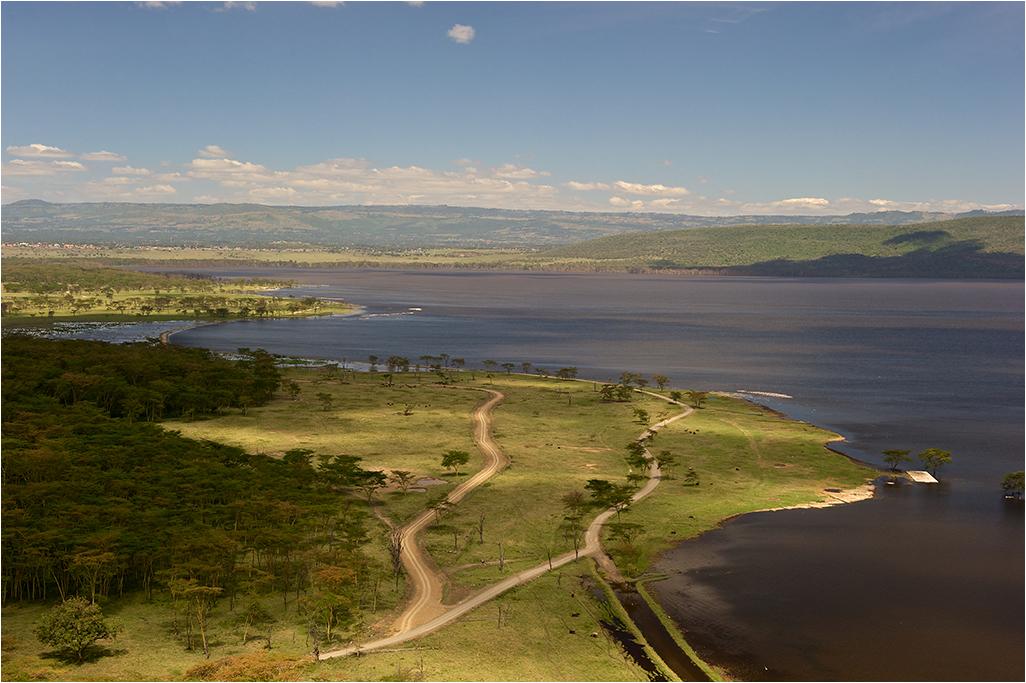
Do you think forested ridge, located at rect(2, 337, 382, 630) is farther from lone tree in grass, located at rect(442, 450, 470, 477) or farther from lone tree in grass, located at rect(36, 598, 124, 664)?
lone tree in grass, located at rect(442, 450, 470, 477)

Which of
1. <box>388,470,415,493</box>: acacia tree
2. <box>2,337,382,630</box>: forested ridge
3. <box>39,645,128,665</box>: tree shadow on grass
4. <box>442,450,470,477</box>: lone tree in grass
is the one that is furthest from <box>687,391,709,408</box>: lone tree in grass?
<box>39,645,128,665</box>: tree shadow on grass

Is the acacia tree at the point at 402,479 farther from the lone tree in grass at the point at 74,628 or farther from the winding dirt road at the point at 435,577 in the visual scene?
the lone tree in grass at the point at 74,628

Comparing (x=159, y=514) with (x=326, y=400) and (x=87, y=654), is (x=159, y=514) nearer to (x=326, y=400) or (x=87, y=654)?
(x=87, y=654)

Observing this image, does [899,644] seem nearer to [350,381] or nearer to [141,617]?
[141,617]

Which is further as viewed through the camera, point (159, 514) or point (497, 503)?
point (497, 503)

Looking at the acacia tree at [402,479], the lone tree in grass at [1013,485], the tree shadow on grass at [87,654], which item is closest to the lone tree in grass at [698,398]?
the lone tree in grass at [1013,485]

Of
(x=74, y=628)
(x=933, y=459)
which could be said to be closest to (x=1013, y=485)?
(x=933, y=459)

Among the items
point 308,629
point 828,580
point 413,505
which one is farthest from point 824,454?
point 308,629
